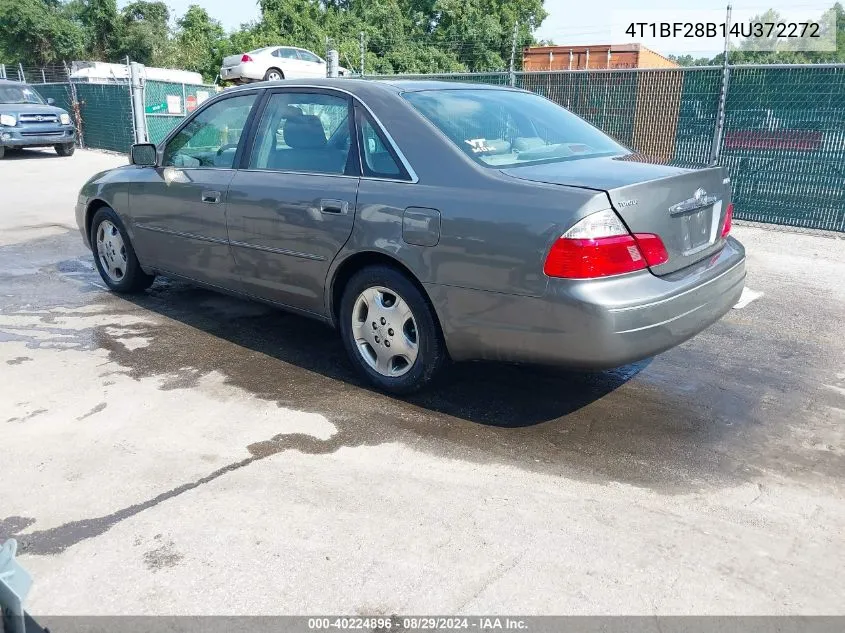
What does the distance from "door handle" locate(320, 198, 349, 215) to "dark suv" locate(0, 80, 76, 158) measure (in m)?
16.2

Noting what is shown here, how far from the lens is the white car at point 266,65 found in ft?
74.0

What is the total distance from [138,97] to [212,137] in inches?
480

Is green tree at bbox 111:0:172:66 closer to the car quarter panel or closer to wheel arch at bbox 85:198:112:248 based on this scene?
wheel arch at bbox 85:198:112:248

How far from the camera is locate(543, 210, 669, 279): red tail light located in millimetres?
3207

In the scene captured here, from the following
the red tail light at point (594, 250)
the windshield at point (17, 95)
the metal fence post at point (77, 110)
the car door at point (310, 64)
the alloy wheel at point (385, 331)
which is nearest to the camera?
the red tail light at point (594, 250)

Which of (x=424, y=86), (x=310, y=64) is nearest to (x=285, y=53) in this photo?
(x=310, y=64)

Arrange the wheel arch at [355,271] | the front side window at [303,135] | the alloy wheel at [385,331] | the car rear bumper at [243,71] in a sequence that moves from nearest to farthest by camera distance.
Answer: the wheel arch at [355,271] < the alloy wheel at [385,331] < the front side window at [303,135] < the car rear bumper at [243,71]

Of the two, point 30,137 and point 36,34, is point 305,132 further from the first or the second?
point 36,34

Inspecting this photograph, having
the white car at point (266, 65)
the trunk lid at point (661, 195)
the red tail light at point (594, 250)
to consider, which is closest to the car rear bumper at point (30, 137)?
the white car at point (266, 65)

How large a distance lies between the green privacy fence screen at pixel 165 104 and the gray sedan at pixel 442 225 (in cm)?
1383

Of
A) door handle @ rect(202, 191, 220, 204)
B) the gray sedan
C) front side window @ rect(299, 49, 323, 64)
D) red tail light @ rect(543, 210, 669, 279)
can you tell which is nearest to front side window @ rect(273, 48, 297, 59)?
front side window @ rect(299, 49, 323, 64)

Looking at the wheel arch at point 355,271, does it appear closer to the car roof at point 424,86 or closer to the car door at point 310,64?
the car roof at point 424,86

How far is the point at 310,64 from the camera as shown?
79.5ft

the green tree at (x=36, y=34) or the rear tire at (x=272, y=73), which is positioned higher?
the green tree at (x=36, y=34)
